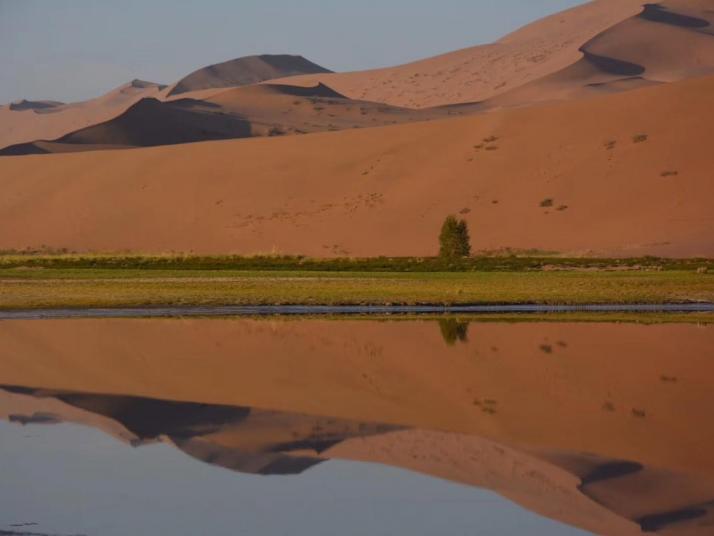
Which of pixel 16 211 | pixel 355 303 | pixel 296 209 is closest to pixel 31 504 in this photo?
pixel 355 303

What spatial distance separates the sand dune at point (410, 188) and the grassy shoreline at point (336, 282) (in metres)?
9.09

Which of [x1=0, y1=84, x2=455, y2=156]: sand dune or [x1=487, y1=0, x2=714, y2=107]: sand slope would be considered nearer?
[x1=0, y1=84, x2=455, y2=156]: sand dune

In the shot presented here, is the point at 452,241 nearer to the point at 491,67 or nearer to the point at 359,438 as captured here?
the point at 359,438

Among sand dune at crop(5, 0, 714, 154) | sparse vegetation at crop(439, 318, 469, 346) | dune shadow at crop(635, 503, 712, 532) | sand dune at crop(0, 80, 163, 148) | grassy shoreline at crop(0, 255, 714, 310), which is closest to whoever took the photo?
dune shadow at crop(635, 503, 712, 532)

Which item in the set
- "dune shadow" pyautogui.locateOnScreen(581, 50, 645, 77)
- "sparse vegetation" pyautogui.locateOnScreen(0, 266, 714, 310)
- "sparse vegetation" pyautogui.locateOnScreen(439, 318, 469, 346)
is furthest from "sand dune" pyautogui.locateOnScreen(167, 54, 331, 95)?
"sparse vegetation" pyautogui.locateOnScreen(439, 318, 469, 346)

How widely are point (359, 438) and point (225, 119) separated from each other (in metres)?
84.7

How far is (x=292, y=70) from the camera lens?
6767 inches

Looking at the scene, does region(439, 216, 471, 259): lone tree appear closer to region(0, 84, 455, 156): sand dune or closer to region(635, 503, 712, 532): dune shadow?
region(635, 503, 712, 532): dune shadow

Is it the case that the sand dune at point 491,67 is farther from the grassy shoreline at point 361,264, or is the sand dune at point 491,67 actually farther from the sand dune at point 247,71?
the grassy shoreline at point 361,264

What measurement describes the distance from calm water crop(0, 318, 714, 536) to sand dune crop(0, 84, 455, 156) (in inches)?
2781

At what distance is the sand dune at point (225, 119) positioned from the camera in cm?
8975

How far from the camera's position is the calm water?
8.83 meters

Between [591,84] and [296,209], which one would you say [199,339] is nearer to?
[296,209]

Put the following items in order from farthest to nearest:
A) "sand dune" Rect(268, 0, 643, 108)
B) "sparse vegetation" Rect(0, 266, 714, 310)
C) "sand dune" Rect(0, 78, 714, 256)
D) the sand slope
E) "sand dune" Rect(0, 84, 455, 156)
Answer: "sand dune" Rect(268, 0, 643, 108)
the sand slope
"sand dune" Rect(0, 84, 455, 156)
"sand dune" Rect(0, 78, 714, 256)
"sparse vegetation" Rect(0, 266, 714, 310)
